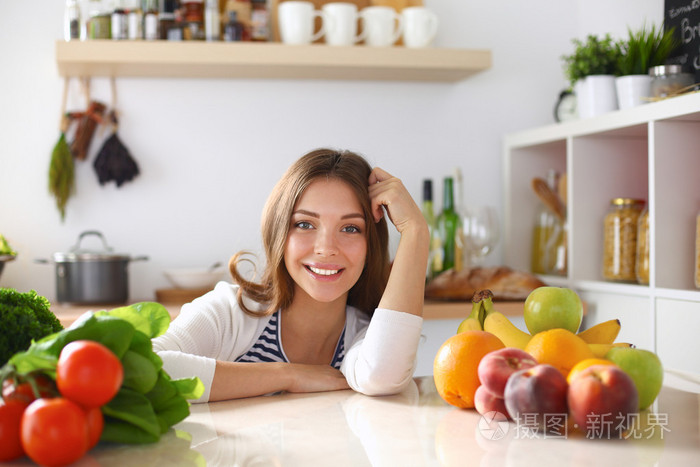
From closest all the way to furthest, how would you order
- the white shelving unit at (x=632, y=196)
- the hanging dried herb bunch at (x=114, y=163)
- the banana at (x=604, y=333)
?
1. the banana at (x=604, y=333)
2. the white shelving unit at (x=632, y=196)
3. the hanging dried herb bunch at (x=114, y=163)

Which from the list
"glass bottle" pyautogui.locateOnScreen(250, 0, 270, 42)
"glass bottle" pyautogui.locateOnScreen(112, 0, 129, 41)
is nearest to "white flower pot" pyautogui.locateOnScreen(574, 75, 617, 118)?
"glass bottle" pyautogui.locateOnScreen(250, 0, 270, 42)

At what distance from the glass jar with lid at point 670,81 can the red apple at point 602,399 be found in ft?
3.91

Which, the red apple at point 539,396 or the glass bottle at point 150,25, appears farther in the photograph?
the glass bottle at point 150,25

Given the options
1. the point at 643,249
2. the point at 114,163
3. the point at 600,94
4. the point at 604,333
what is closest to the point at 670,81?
the point at 600,94

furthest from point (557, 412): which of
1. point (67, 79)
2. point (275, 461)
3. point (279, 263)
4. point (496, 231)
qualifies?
point (67, 79)

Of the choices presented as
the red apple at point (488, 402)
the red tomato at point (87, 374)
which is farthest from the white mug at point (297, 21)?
the red tomato at point (87, 374)

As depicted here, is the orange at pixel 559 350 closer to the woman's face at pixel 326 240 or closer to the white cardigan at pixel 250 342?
the white cardigan at pixel 250 342

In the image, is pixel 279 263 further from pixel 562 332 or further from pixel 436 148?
pixel 436 148

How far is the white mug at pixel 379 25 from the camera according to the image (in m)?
2.07

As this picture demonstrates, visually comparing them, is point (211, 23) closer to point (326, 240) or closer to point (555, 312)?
point (326, 240)

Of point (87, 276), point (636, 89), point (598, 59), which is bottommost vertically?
point (87, 276)

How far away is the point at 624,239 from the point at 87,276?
1383 mm

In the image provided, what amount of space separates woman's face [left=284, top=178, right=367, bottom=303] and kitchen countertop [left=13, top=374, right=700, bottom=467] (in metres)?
0.31

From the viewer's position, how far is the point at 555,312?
0.93 m
